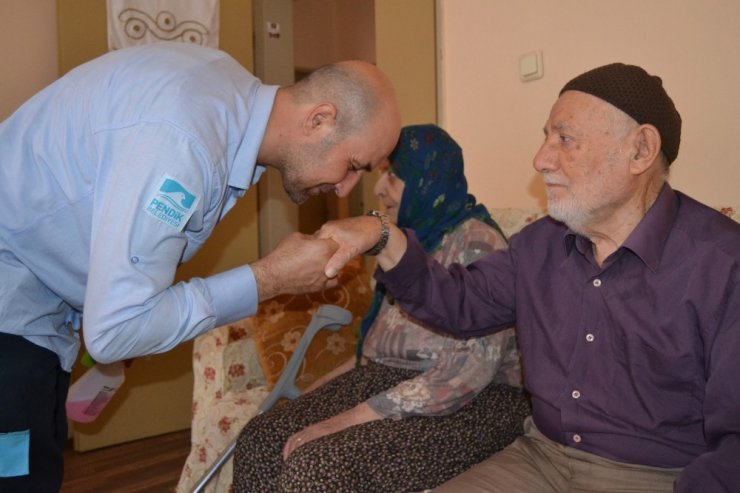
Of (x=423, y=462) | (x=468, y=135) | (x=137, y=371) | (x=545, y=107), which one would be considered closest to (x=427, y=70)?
(x=468, y=135)

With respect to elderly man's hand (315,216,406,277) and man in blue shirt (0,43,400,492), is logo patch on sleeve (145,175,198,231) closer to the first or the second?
man in blue shirt (0,43,400,492)

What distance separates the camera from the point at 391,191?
1.95m

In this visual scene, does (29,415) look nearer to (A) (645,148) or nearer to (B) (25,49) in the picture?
(A) (645,148)

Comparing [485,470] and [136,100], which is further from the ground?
[136,100]

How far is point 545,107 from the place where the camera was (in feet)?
7.27

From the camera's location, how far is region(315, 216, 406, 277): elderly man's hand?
1.39 meters

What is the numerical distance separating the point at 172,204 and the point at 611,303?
0.89 metres

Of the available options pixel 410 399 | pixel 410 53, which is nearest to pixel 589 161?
pixel 410 399

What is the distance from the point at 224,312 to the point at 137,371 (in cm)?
230

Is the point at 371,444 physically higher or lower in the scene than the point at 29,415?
lower

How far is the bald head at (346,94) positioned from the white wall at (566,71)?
1005mm

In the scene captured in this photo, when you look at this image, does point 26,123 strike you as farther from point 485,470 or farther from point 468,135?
point 468,135

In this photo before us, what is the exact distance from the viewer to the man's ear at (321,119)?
1360 mm

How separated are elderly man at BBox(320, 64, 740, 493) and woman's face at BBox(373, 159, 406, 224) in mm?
506
